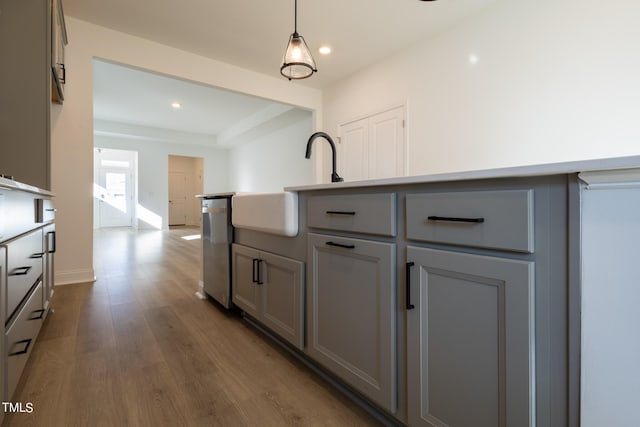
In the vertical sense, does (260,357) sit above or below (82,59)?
below

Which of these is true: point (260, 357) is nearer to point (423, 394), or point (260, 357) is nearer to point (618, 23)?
point (423, 394)

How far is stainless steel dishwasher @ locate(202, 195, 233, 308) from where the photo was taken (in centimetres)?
208

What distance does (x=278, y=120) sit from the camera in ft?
21.7

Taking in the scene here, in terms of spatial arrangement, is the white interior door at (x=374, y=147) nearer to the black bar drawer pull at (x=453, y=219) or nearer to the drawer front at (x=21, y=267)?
the black bar drawer pull at (x=453, y=219)

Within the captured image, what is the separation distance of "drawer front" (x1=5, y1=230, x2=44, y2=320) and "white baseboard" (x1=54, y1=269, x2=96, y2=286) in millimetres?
1836

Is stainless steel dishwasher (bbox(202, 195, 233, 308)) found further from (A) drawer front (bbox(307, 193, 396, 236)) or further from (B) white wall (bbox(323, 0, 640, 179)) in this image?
(B) white wall (bbox(323, 0, 640, 179))

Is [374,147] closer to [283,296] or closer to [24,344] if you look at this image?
[283,296]

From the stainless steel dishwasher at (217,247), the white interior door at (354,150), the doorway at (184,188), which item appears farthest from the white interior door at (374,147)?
the doorway at (184,188)

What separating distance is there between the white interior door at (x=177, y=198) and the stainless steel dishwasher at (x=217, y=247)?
9369mm

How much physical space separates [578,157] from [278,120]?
539 centimetres

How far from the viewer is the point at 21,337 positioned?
3.63 ft

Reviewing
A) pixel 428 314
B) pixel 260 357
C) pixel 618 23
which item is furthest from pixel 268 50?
pixel 428 314

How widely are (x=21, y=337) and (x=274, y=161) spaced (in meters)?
6.26

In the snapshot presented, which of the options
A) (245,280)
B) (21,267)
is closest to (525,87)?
(245,280)
